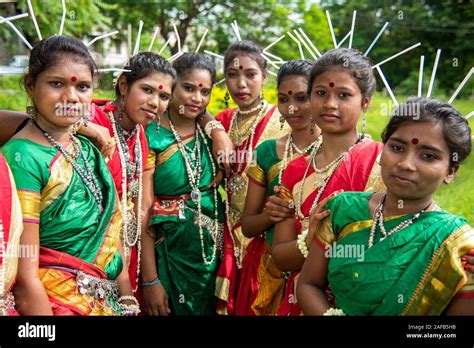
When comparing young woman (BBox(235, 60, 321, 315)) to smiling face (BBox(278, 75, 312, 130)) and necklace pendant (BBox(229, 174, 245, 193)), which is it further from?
necklace pendant (BBox(229, 174, 245, 193))

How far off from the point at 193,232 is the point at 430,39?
508 inches

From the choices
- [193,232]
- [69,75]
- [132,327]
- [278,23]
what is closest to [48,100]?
[69,75]

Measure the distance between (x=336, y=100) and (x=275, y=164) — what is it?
0.65 m

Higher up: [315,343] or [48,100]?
[48,100]

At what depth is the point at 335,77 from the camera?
2482mm

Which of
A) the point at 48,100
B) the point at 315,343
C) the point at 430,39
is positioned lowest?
the point at 315,343

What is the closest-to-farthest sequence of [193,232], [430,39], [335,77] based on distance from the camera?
[335,77] < [193,232] < [430,39]

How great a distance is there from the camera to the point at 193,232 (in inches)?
134

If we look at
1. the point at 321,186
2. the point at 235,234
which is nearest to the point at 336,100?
the point at 321,186

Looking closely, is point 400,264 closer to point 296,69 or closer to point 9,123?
point 296,69

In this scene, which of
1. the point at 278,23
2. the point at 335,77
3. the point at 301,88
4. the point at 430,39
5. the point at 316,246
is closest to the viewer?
the point at 316,246

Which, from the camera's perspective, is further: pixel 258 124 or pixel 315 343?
pixel 258 124

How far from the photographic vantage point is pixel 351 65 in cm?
249

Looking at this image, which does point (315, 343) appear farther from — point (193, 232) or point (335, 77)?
point (193, 232)
